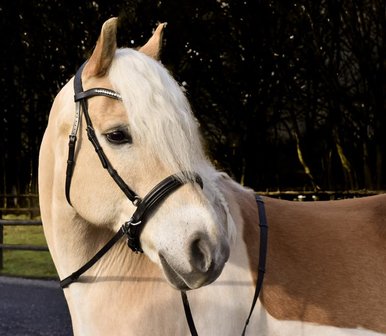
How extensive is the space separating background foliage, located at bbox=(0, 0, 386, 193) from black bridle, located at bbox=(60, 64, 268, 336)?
12.6 m

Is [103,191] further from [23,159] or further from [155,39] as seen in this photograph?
[23,159]

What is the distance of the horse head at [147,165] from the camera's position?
2578 mm

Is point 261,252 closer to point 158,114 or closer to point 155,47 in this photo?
point 158,114

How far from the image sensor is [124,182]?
109 inches

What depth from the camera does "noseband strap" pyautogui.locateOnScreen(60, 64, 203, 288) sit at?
2.67m

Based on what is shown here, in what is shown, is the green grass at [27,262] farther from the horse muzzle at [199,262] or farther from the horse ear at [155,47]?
the horse muzzle at [199,262]

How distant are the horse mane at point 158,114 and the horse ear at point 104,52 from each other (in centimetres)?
5

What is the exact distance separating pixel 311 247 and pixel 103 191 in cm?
107

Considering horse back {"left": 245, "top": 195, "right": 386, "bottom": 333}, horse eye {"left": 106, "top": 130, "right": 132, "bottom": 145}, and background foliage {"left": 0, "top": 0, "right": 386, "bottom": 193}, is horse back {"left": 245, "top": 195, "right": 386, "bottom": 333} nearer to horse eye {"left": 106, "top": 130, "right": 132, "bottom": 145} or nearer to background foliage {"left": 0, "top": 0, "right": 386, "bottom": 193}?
horse eye {"left": 106, "top": 130, "right": 132, "bottom": 145}

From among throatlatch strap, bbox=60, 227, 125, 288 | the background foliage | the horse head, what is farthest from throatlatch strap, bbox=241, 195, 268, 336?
the background foliage

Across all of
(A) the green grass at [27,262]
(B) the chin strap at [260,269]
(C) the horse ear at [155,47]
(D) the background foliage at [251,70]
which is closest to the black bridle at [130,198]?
(B) the chin strap at [260,269]

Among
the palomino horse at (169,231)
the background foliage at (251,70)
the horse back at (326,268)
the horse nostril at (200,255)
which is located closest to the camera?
the horse nostril at (200,255)

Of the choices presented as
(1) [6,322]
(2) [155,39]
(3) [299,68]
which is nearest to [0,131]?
(3) [299,68]

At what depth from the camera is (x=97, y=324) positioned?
3066mm
